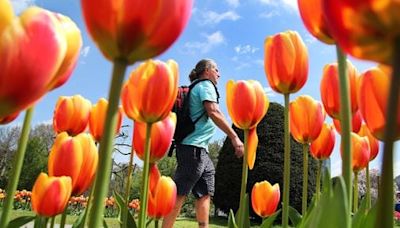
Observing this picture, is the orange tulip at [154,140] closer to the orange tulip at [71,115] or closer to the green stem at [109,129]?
the orange tulip at [71,115]

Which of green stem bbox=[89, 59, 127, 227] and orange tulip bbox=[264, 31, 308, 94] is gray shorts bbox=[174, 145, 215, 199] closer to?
orange tulip bbox=[264, 31, 308, 94]

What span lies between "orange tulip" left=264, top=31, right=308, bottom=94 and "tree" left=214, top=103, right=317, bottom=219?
36.6 ft

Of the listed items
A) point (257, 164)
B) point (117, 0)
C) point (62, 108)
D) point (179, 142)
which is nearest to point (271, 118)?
point (257, 164)

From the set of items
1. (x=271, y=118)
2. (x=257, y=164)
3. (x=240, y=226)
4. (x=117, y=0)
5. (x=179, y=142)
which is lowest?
(x=240, y=226)

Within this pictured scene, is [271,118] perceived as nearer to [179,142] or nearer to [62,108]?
[179,142]

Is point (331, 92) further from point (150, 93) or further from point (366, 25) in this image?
point (366, 25)

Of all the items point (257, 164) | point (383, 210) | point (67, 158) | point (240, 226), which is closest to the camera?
point (383, 210)

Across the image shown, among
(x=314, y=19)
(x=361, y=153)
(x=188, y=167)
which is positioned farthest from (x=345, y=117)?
(x=188, y=167)

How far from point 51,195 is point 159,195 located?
0.58 metres

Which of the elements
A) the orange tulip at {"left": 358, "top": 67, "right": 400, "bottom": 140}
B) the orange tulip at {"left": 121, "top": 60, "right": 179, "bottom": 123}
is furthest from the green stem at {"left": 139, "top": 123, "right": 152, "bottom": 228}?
the orange tulip at {"left": 358, "top": 67, "right": 400, "bottom": 140}

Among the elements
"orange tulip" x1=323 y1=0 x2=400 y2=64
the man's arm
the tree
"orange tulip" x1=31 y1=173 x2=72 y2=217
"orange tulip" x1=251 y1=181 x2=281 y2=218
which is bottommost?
"orange tulip" x1=31 y1=173 x2=72 y2=217

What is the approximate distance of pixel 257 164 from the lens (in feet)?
44.8

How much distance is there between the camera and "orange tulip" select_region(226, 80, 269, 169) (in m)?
1.68

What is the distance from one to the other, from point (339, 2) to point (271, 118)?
13509 millimetres
